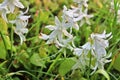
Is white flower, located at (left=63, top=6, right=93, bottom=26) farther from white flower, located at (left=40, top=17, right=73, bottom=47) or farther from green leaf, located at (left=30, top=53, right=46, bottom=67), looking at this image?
green leaf, located at (left=30, top=53, right=46, bottom=67)

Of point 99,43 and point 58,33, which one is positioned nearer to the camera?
point 99,43

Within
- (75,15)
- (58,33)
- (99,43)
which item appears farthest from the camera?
(75,15)

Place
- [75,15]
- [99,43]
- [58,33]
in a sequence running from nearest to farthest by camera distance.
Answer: [99,43]
[58,33]
[75,15]

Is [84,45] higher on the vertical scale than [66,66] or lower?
higher

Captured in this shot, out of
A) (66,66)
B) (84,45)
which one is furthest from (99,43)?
(66,66)

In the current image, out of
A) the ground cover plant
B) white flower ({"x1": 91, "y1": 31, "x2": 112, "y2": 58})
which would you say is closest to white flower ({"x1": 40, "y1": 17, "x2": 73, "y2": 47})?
the ground cover plant

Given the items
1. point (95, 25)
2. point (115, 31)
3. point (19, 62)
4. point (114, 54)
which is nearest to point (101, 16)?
point (95, 25)

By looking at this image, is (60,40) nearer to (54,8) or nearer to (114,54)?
(114,54)

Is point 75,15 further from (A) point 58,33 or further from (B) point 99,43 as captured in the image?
(B) point 99,43
